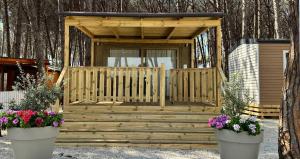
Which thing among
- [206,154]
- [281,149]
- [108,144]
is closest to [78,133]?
[108,144]

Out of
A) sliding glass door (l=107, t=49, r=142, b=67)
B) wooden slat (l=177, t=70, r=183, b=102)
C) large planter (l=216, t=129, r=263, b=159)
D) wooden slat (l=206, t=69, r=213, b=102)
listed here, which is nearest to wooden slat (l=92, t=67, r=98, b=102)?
wooden slat (l=177, t=70, r=183, b=102)

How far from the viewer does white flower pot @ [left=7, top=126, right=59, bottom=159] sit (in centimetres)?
464

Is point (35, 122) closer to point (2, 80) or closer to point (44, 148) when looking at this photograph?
point (44, 148)

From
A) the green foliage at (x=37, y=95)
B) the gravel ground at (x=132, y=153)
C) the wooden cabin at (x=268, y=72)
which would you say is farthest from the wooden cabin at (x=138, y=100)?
the wooden cabin at (x=268, y=72)

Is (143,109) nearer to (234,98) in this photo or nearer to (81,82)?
(81,82)

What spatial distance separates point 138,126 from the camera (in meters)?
6.79

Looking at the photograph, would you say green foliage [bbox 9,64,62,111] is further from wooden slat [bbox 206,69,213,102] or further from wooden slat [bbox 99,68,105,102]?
wooden slat [bbox 206,69,213,102]

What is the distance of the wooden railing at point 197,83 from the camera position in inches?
288

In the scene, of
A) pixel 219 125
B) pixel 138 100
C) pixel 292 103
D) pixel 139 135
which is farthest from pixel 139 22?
pixel 292 103

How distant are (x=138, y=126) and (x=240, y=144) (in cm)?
274

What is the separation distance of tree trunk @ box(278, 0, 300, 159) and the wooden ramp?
2.68 m

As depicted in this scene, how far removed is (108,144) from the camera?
662 centimetres

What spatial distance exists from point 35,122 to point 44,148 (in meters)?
0.45

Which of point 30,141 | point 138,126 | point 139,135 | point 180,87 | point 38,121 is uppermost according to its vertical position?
point 180,87
